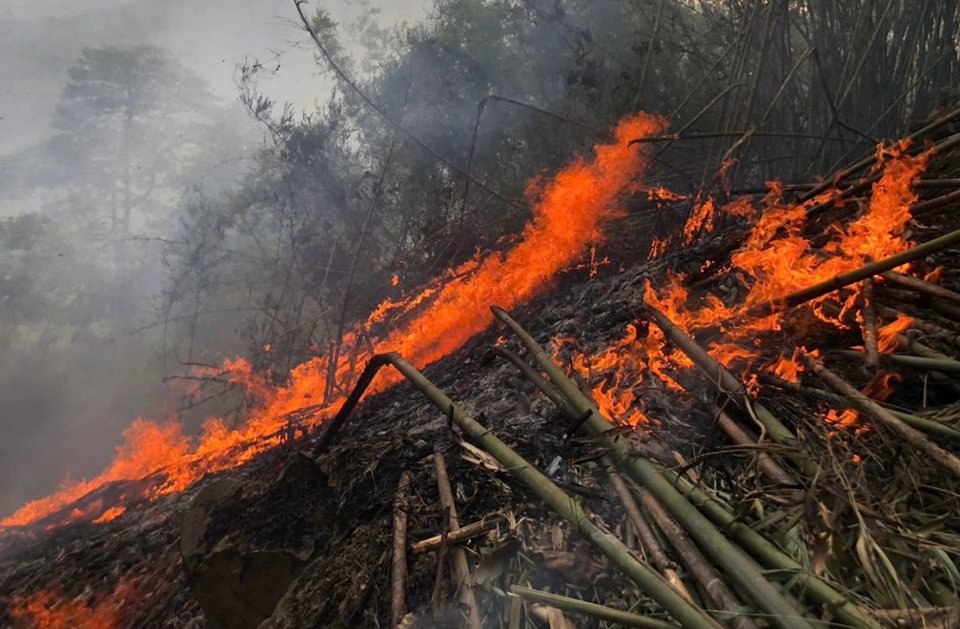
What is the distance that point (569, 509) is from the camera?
1705 mm

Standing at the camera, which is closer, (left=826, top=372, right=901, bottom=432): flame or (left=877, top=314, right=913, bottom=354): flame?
(left=826, top=372, right=901, bottom=432): flame

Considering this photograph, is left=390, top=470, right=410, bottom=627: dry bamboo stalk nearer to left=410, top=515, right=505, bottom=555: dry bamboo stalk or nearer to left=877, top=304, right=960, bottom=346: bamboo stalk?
left=410, top=515, right=505, bottom=555: dry bamboo stalk

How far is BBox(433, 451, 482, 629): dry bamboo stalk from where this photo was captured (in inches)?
62.5

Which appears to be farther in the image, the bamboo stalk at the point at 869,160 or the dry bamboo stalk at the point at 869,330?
the bamboo stalk at the point at 869,160

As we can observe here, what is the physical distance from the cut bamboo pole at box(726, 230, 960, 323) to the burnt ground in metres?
0.17

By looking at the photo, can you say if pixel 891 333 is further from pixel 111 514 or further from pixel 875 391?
pixel 111 514

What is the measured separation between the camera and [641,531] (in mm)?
1556

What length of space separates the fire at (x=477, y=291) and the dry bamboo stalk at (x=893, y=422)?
3.63 meters

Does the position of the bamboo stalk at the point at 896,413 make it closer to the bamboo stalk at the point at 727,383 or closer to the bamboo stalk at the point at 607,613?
the bamboo stalk at the point at 727,383

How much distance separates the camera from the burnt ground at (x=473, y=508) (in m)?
1.51

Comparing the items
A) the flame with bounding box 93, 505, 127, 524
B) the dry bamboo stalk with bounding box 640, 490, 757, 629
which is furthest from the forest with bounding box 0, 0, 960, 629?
the flame with bounding box 93, 505, 127, 524

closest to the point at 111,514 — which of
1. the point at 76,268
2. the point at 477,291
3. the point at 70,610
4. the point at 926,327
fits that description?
the point at 70,610

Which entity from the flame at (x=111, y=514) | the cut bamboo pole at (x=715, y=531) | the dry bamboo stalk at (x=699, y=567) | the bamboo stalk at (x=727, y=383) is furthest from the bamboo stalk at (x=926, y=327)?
the flame at (x=111, y=514)

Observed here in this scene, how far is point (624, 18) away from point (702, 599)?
387 inches
